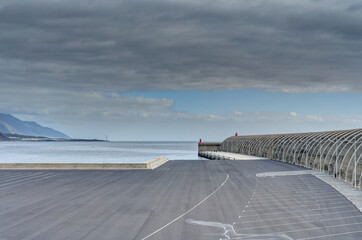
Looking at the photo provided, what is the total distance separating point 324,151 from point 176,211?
2867 centimetres

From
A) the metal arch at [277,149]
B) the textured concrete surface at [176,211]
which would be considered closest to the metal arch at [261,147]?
the metal arch at [277,149]

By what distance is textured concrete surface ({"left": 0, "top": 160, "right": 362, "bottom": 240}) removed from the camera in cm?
1623

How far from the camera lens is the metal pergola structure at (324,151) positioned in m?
33.6

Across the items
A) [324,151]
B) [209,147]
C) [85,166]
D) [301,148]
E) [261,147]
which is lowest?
[85,166]

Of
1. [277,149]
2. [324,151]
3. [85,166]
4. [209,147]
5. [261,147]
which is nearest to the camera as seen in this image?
[324,151]

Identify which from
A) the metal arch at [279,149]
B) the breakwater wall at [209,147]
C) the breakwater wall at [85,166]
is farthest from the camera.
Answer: the breakwater wall at [209,147]

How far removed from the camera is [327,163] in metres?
41.7

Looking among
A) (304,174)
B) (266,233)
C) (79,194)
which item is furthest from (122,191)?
(304,174)

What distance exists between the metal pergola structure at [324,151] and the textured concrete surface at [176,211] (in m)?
3.22

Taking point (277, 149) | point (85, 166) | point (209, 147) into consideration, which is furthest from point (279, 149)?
point (209, 147)

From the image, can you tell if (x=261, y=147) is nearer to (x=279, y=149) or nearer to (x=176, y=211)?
(x=279, y=149)

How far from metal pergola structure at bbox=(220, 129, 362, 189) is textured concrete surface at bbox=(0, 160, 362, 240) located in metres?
3.22

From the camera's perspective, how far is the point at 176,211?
20.8 meters

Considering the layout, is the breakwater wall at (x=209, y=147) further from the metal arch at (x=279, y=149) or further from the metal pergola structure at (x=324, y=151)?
the metal arch at (x=279, y=149)
